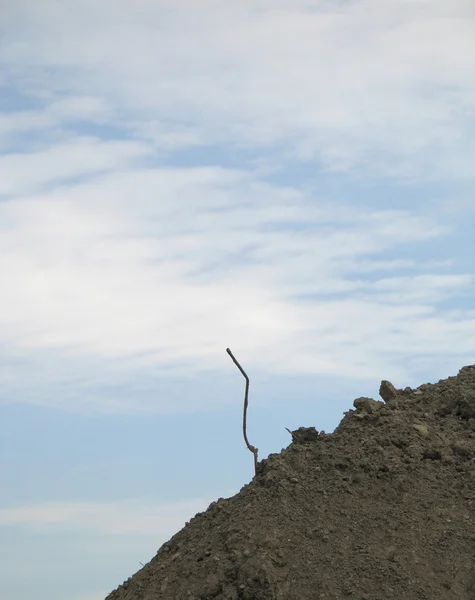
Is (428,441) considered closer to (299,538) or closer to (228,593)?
(299,538)

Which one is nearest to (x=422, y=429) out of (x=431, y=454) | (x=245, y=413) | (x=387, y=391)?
(x=431, y=454)

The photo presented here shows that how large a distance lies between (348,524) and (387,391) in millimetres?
2692

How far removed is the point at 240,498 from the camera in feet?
31.3

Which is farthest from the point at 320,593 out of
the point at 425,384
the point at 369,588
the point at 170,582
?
the point at 425,384

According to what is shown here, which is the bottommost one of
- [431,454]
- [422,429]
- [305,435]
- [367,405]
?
[431,454]

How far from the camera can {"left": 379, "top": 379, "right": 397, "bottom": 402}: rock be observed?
36.3 ft

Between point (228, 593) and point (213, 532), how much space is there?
3.78 ft

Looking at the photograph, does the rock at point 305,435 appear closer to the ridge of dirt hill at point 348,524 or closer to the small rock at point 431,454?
the ridge of dirt hill at point 348,524

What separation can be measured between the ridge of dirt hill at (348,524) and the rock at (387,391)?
1.25 ft

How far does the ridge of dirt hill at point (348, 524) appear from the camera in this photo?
8203mm

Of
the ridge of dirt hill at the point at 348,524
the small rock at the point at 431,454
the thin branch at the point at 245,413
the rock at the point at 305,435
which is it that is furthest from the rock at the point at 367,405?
the thin branch at the point at 245,413

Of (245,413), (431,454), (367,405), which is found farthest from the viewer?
(367,405)

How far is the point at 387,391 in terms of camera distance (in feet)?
36.4

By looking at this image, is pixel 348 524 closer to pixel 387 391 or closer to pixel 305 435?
pixel 305 435
